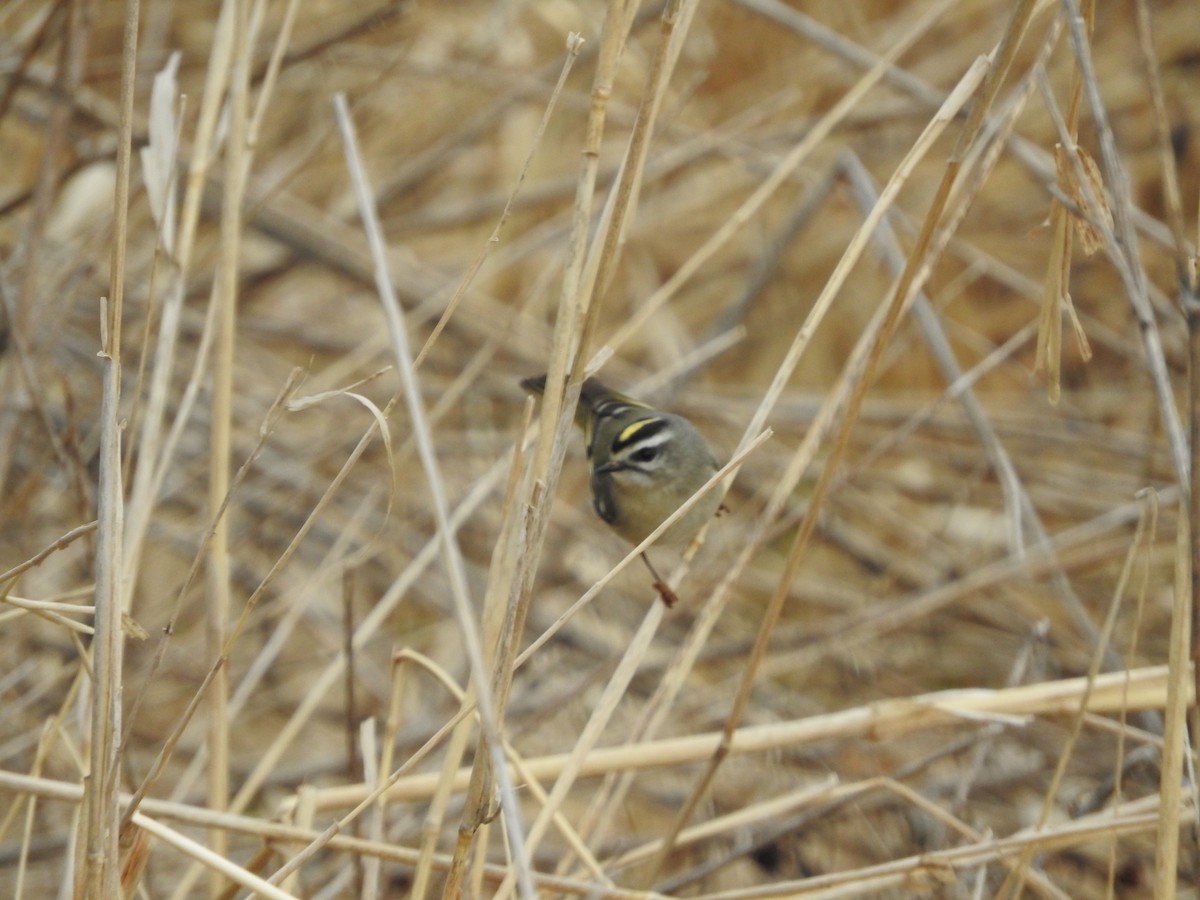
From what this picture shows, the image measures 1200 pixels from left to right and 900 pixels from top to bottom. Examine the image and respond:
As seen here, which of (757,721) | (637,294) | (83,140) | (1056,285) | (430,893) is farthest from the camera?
(637,294)

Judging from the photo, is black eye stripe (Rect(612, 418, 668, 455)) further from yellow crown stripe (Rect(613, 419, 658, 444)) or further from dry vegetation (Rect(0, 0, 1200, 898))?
dry vegetation (Rect(0, 0, 1200, 898))

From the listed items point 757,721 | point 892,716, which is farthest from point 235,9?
point 757,721

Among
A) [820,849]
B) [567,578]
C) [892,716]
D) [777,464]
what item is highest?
[892,716]

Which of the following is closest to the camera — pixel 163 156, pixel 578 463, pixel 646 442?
pixel 163 156

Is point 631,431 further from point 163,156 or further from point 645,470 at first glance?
point 163,156

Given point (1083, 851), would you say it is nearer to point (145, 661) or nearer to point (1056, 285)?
point (1056, 285)

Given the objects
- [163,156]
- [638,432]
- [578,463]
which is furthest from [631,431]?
[578,463]
